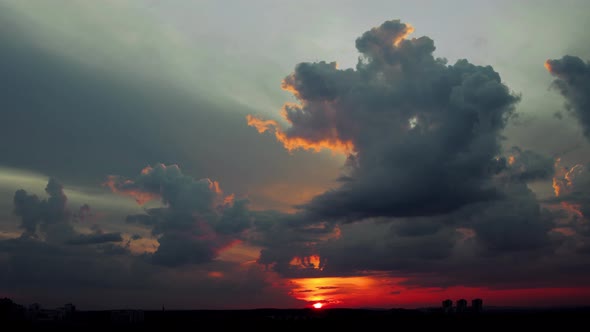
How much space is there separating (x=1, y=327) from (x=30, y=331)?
12.3 m

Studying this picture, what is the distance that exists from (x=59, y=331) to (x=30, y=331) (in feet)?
41.6

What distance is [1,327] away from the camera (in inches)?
7347

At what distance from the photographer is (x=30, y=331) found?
18362cm

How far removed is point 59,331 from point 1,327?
1941 cm

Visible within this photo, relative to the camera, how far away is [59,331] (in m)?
195
